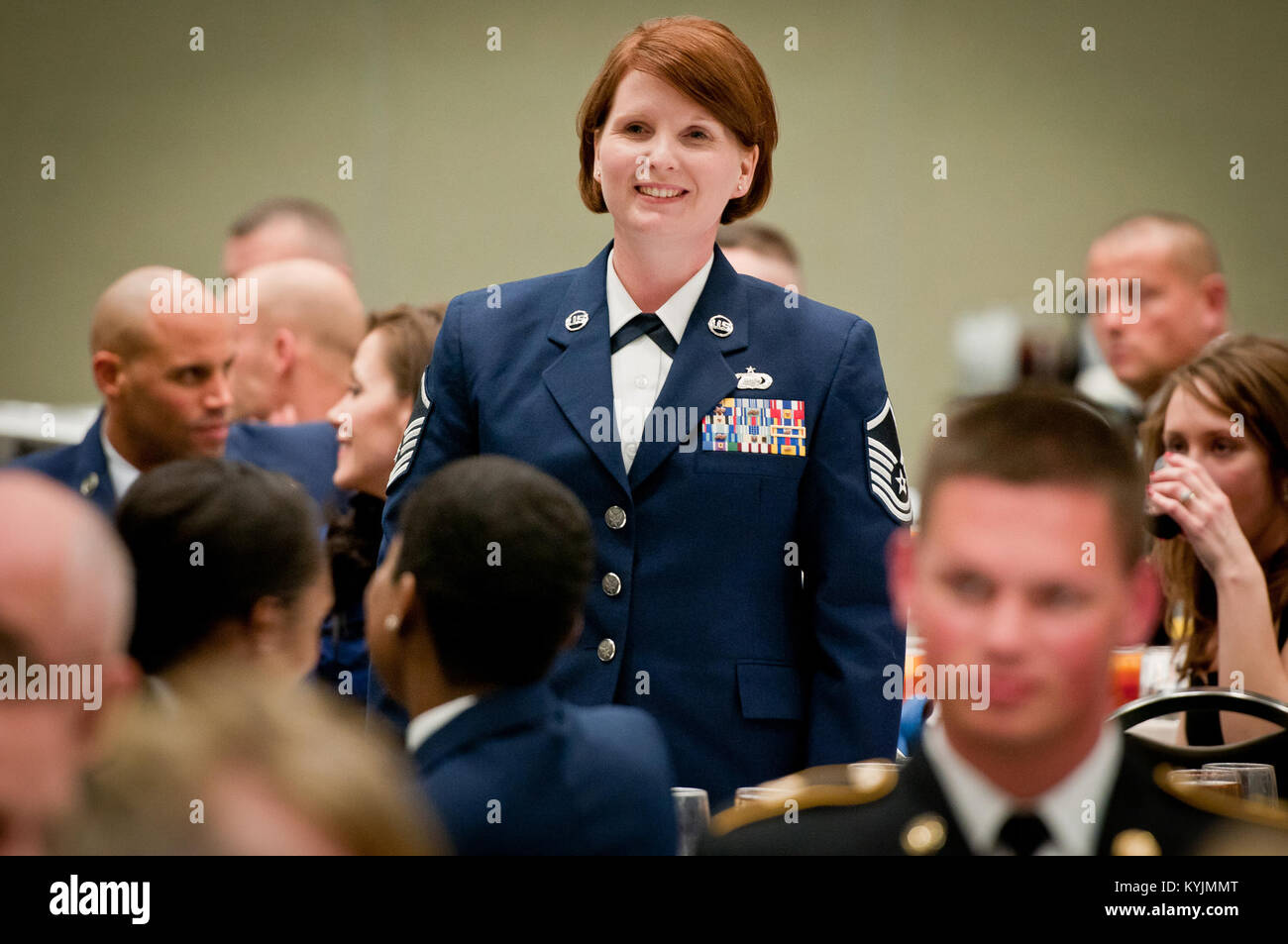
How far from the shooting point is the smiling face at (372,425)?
8.28 feet

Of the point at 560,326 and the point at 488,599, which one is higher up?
the point at 560,326

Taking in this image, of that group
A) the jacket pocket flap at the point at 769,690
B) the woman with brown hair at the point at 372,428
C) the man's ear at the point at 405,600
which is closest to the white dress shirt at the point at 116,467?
the woman with brown hair at the point at 372,428

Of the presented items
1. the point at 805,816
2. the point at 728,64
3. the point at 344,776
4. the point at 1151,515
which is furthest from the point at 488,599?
the point at 1151,515

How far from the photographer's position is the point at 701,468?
1722 millimetres

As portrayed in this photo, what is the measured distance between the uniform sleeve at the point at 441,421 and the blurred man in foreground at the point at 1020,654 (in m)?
0.75

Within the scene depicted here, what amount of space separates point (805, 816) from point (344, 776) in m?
0.43

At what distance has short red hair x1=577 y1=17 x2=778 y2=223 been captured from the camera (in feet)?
5.49

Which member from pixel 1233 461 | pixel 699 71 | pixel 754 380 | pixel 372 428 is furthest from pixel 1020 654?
pixel 372 428

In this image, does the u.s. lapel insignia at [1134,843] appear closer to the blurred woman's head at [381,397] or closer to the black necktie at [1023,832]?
the black necktie at [1023,832]

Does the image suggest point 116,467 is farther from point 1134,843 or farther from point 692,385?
point 1134,843

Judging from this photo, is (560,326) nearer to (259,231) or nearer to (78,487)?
(78,487)

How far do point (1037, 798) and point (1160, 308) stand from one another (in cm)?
238

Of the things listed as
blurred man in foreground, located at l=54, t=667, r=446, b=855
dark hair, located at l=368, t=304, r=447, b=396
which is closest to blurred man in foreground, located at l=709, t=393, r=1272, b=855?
blurred man in foreground, located at l=54, t=667, r=446, b=855
